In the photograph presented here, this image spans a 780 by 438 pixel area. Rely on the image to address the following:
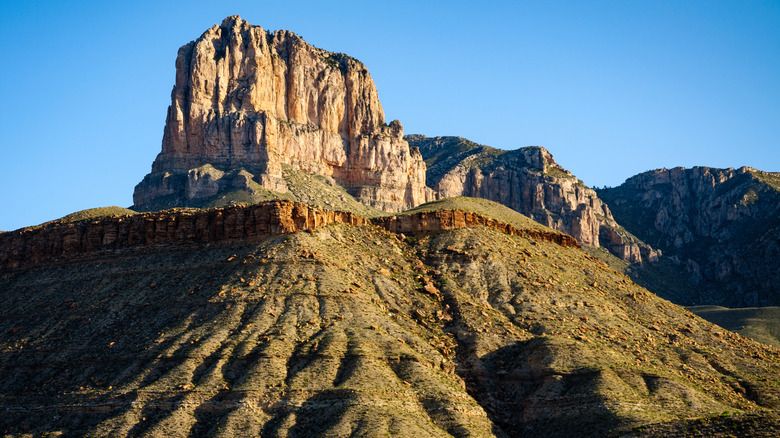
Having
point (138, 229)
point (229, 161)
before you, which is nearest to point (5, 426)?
point (138, 229)

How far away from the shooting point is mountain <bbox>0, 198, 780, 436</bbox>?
247 ft

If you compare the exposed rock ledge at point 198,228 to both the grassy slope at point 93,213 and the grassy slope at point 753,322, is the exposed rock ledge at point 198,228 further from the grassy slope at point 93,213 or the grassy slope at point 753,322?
the grassy slope at point 753,322

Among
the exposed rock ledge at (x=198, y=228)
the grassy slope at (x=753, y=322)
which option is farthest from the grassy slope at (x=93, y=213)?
the grassy slope at (x=753, y=322)

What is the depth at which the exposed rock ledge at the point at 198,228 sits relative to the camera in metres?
106

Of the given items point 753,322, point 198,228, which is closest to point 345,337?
point 198,228

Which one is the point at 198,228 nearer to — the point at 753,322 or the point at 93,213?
the point at 93,213

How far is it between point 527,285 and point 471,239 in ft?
40.9

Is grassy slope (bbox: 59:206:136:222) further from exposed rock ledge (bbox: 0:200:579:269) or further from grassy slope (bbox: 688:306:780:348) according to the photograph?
grassy slope (bbox: 688:306:780:348)

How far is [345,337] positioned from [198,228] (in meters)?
31.9

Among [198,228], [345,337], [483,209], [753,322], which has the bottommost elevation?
[753,322]

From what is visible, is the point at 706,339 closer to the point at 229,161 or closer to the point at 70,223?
the point at 70,223

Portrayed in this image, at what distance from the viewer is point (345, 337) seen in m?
84.4

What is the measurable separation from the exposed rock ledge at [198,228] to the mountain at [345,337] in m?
0.25

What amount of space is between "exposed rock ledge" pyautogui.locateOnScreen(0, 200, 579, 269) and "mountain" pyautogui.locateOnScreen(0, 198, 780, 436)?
25cm
